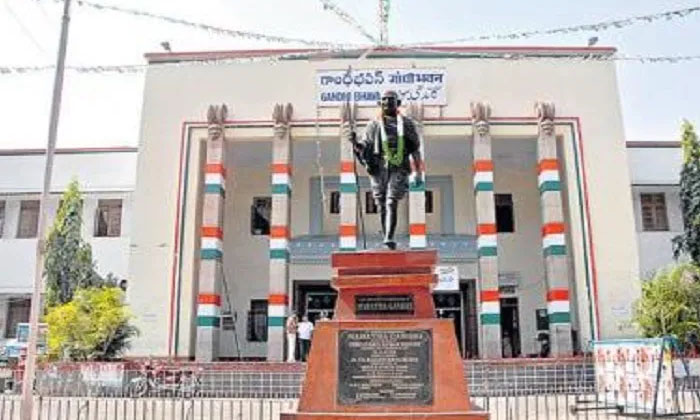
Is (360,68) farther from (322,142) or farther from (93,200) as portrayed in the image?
(93,200)

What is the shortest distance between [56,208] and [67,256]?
12.0 ft

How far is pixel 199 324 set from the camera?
753 inches

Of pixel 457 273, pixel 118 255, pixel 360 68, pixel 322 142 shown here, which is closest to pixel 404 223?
pixel 457 273

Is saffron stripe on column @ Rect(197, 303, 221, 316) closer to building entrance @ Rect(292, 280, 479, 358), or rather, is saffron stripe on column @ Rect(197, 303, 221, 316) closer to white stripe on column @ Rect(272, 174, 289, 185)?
white stripe on column @ Rect(272, 174, 289, 185)

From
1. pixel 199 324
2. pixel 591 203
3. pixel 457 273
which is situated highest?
pixel 591 203

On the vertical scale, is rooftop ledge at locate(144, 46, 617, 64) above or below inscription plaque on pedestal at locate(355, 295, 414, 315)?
above

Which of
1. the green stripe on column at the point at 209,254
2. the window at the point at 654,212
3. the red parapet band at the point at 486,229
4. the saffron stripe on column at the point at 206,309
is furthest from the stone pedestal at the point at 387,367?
the window at the point at 654,212

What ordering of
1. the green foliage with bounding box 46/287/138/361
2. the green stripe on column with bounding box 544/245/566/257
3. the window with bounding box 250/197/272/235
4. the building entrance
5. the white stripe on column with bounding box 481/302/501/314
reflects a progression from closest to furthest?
the green foliage with bounding box 46/287/138/361, the white stripe on column with bounding box 481/302/501/314, the green stripe on column with bounding box 544/245/566/257, the building entrance, the window with bounding box 250/197/272/235

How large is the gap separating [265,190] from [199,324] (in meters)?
6.17

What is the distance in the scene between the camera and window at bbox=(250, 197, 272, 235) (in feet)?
77.4

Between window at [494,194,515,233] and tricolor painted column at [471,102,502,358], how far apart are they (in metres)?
3.91

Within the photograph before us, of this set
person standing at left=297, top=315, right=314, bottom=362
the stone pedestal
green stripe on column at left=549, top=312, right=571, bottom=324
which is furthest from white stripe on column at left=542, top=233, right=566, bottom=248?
the stone pedestal

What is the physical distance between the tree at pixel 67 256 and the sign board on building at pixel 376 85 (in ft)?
29.3

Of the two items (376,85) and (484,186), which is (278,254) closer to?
(376,85)
